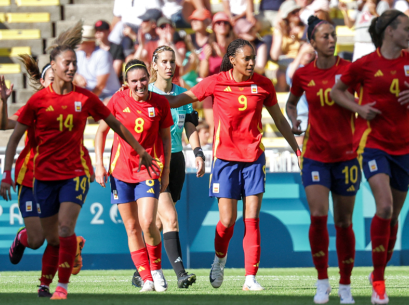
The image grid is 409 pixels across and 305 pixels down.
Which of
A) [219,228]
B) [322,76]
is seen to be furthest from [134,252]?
[322,76]

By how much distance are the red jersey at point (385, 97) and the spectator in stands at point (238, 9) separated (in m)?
8.63

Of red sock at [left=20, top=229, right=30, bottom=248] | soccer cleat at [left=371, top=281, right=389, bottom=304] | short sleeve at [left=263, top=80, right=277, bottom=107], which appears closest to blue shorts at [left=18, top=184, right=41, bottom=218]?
red sock at [left=20, top=229, right=30, bottom=248]

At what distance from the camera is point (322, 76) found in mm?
5887

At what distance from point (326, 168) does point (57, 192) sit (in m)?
2.26

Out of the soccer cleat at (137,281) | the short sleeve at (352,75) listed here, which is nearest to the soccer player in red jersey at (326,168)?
the short sleeve at (352,75)

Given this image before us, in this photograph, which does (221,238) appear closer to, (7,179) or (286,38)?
(7,179)

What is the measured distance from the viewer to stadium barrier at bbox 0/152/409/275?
1016 cm

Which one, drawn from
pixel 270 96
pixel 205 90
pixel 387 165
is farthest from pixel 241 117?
pixel 387 165

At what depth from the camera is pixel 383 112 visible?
218 inches

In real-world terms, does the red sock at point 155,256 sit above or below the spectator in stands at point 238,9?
below

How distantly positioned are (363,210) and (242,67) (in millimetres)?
4178

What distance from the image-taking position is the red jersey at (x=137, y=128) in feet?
22.1

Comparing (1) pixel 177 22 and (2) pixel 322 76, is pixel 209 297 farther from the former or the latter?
(1) pixel 177 22

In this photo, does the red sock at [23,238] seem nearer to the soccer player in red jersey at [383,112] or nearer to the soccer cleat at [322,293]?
the soccer cleat at [322,293]
